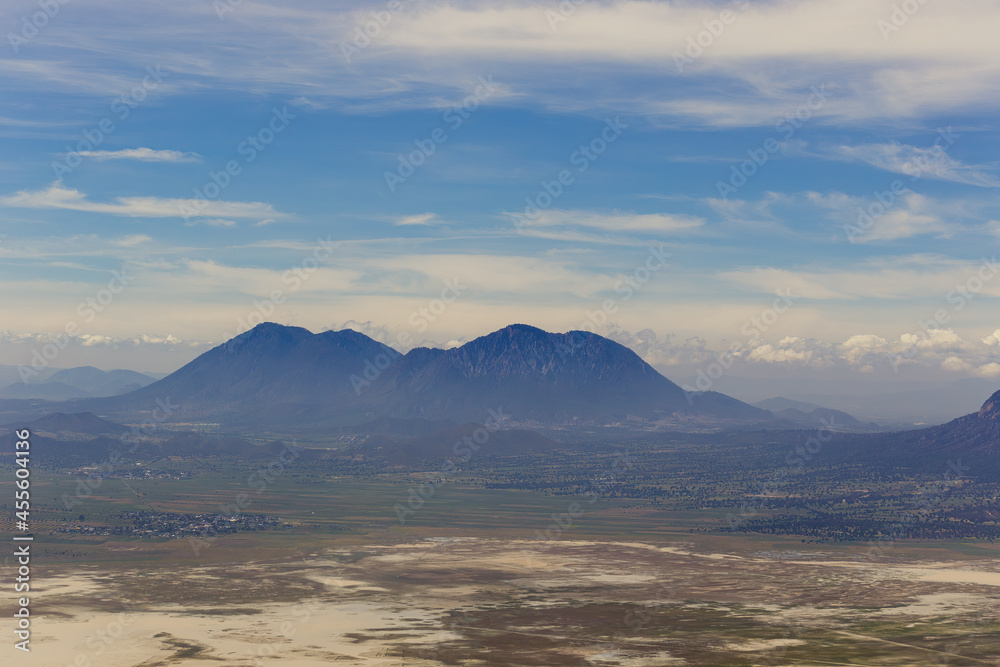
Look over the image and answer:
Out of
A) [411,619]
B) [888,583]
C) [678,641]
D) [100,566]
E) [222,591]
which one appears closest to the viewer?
[678,641]

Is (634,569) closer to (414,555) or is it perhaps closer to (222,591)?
(414,555)

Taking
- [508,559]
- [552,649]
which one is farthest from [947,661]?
[508,559]

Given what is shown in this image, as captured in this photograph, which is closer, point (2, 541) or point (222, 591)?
point (222, 591)

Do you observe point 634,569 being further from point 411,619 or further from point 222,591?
point 222,591

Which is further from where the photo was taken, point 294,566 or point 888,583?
point 294,566

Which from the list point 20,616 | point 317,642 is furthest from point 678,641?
point 20,616

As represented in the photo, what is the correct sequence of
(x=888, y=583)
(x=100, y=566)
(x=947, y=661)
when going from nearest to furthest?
(x=947, y=661)
(x=888, y=583)
(x=100, y=566)

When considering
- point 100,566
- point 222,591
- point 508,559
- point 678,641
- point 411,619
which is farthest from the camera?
point 508,559

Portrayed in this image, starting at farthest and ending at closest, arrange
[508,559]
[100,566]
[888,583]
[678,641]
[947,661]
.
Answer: [508,559]
[100,566]
[888,583]
[678,641]
[947,661]
